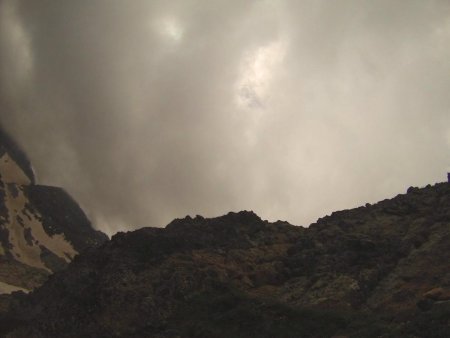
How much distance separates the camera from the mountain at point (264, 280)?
41188 mm

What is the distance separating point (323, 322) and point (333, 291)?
8413 mm

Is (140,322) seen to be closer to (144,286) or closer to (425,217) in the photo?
(144,286)

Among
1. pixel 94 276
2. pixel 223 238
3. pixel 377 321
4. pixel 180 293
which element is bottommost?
pixel 377 321

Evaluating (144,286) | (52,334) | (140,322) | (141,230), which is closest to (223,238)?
(141,230)

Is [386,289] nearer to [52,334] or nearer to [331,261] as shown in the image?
[331,261]

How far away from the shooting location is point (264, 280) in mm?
55500

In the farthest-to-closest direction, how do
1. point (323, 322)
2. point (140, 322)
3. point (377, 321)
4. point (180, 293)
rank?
1. point (180, 293)
2. point (140, 322)
3. point (323, 322)
4. point (377, 321)

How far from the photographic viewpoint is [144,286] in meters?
53.7

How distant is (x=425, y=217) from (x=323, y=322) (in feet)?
81.3

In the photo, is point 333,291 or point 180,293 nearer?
point 333,291

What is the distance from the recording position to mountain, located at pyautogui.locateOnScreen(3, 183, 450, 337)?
4119 centimetres

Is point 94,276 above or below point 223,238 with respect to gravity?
below

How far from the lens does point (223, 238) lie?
215 ft

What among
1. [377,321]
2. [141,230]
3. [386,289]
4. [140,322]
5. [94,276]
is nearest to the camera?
[377,321]
